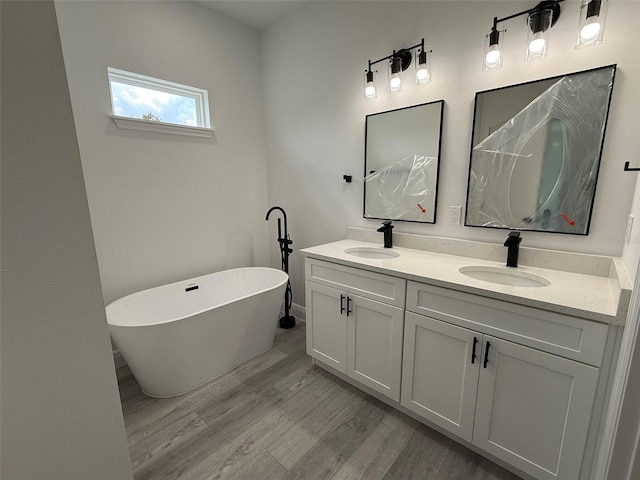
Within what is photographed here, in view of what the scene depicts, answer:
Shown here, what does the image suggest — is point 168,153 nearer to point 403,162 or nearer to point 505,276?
point 403,162

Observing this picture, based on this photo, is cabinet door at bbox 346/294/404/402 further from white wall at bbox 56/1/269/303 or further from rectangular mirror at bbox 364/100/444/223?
white wall at bbox 56/1/269/303

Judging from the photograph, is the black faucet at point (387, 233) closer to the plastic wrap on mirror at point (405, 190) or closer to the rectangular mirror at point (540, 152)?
the plastic wrap on mirror at point (405, 190)

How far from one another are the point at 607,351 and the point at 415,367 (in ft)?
2.65

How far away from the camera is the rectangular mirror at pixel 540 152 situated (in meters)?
1.41

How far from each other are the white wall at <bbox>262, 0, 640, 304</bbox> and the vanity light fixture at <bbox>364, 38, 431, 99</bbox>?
6 centimetres

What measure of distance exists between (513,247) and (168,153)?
2583 mm

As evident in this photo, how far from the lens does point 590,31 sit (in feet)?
4.17

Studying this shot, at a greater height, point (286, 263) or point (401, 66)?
point (401, 66)

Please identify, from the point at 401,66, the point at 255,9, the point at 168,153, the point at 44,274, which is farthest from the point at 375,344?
the point at 255,9

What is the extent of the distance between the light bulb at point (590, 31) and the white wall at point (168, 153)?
2521 millimetres

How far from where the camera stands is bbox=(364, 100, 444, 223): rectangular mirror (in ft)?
6.36

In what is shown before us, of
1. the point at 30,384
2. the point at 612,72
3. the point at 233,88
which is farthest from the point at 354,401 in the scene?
the point at 233,88

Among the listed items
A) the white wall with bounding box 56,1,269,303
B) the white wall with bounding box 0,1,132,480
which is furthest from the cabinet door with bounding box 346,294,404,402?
the white wall with bounding box 56,1,269,303

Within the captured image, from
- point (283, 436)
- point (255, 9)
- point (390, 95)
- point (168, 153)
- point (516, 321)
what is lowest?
point (283, 436)
